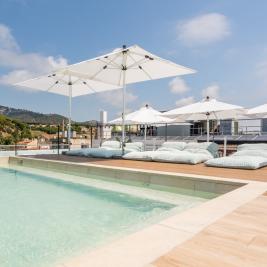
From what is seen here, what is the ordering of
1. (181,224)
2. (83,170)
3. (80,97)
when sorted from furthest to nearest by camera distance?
1. (80,97)
2. (83,170)
3. (181,224)

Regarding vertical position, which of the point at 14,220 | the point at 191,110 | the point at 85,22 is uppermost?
the point at 85,22

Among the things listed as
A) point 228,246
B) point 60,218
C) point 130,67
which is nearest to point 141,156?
point 130,67

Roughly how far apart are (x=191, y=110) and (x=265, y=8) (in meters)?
3.36

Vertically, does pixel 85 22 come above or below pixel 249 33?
above

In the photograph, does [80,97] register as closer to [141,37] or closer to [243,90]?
[141,37]

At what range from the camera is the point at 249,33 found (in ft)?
29.1

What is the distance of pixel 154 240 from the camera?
1976 millimetres

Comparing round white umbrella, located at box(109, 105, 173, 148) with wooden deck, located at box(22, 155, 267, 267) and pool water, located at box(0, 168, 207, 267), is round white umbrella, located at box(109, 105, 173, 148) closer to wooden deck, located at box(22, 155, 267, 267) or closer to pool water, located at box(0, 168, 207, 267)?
pool water, located at box(0, 168, 207, 267)

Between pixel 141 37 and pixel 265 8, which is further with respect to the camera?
pixel 141 37

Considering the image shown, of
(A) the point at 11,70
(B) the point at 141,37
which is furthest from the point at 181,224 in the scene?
(A) the point at 11,70

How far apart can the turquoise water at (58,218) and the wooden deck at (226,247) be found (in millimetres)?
1106

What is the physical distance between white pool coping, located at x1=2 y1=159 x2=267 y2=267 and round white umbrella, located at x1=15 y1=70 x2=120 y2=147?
24.0 feet

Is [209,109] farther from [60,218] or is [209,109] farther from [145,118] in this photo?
[60,218]

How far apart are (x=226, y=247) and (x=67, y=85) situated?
9.56 m
